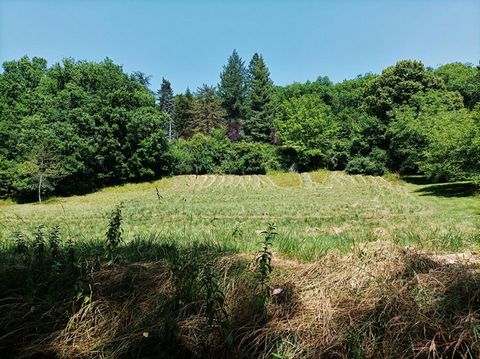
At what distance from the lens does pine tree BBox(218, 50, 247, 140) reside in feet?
264

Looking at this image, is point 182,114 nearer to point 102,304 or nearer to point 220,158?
point 220,158

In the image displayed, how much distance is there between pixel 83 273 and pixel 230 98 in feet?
263

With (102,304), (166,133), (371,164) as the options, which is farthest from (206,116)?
(102,304)

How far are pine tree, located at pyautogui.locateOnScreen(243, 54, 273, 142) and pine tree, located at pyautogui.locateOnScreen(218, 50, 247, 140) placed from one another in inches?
409

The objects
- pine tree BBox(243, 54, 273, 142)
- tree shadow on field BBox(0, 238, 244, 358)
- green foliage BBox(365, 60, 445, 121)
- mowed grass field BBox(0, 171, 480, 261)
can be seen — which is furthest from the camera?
pine tree BBox(243, 54, 273, 142)

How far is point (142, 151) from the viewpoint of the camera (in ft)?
152

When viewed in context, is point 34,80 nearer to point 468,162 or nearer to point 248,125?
point 248,125

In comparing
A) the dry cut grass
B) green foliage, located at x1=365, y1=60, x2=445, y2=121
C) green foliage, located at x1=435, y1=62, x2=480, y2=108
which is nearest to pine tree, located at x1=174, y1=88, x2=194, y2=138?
green foliage, located at x1=365, y1=60, x2=445, y2=121

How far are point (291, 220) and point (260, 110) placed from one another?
52340 millimetres

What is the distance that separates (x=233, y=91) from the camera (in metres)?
80.8

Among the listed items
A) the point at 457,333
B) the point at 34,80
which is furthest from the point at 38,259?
the point at 34,80

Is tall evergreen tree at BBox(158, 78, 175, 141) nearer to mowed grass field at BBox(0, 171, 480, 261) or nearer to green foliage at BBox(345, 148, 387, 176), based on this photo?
mowed grass field at BBox(0, 171, 480, 261)

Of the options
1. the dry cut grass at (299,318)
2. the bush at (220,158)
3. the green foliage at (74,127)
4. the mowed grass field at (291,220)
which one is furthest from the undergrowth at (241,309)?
the bush at (220,158)

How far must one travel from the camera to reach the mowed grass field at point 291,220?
5.86 m
